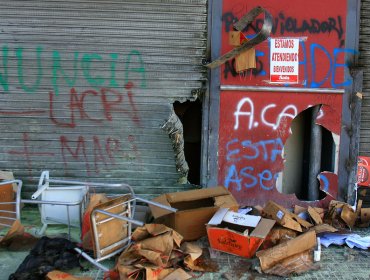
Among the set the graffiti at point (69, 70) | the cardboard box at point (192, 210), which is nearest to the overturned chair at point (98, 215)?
the cardboard box at point (192, 210)

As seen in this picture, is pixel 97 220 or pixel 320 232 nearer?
pixel 97 220

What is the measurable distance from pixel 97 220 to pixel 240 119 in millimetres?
2615

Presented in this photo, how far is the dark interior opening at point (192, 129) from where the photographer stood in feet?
20.0

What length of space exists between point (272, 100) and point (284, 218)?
1.77m

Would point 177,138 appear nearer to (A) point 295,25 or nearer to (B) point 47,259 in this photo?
(A) point 295,25

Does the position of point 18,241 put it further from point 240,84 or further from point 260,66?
point 260,66

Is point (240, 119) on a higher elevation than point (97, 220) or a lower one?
higher

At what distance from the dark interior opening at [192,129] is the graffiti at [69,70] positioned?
0.91m

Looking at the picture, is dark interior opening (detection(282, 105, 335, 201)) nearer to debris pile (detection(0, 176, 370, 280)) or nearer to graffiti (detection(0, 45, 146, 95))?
debris pile (detection(0, 176, 370, 280))

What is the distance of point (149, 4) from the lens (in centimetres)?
548

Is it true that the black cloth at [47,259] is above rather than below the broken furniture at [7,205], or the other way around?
below

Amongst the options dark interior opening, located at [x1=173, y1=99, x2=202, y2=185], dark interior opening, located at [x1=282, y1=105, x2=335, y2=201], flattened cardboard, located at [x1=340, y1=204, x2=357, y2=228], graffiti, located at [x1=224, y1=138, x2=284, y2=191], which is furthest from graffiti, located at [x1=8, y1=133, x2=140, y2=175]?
flattened cardboard, located at [x1=340, y1=204, x2=357, y2=228]

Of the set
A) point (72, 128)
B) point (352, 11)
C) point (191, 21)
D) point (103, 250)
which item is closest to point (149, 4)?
point (191, 21)

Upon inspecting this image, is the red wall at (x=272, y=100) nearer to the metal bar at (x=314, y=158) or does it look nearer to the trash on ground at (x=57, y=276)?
the metal bar at (x=314, y=158)
